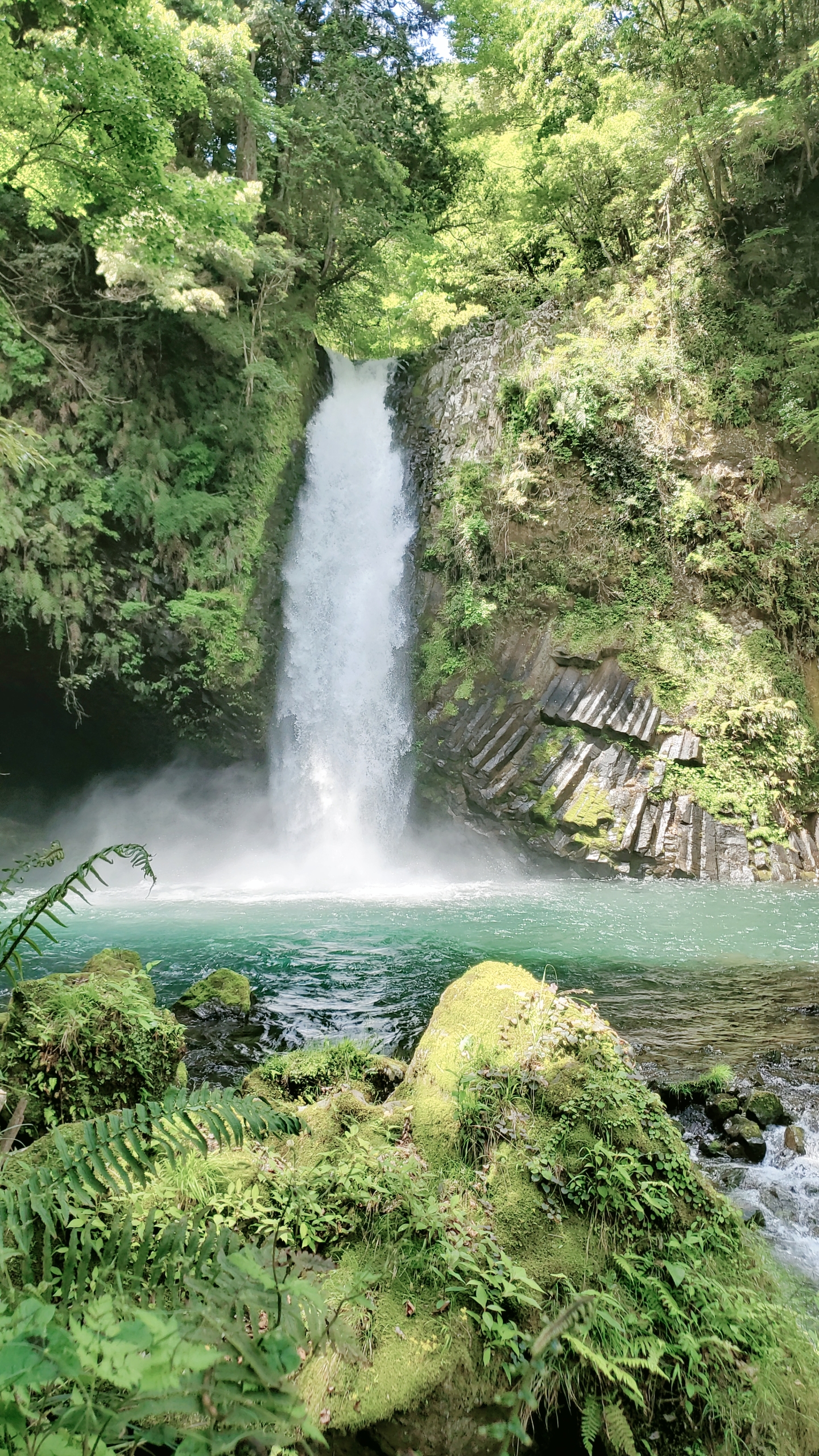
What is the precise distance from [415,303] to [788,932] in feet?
48.2

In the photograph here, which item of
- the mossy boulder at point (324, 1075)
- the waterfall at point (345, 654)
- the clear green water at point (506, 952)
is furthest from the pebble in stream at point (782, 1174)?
the waterfall at point (345, 654)

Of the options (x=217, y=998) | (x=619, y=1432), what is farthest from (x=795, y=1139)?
(x=217, y=998)

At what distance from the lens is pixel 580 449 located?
43.8 feet

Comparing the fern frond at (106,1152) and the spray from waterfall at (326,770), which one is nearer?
the fern frond at (106,1152)

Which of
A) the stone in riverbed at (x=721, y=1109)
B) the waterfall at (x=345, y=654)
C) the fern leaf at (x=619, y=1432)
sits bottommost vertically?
the stone in riverbed at (x=721, y=1109)

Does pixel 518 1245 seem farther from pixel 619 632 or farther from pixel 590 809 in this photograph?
pixel 619 632

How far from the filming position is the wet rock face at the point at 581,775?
1129 centimetres

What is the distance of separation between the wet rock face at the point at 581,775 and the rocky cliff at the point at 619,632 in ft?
0.11

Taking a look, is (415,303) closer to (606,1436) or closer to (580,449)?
(580,449)

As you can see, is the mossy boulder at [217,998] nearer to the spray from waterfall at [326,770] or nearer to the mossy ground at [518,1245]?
the mossy ground at [518,1245]

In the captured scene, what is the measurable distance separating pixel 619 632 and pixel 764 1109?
985 cm

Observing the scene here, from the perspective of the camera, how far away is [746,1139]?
3.66m

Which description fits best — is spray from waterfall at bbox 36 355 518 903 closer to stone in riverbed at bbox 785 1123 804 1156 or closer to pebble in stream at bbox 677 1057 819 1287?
pebble in stream at bbox 677 1057 819 1287

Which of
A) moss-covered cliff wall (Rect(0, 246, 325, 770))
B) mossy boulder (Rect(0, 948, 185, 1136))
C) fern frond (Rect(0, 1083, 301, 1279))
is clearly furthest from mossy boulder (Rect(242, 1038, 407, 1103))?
moss-covered cliff wall (Rect(0, 246, 325, 770))
